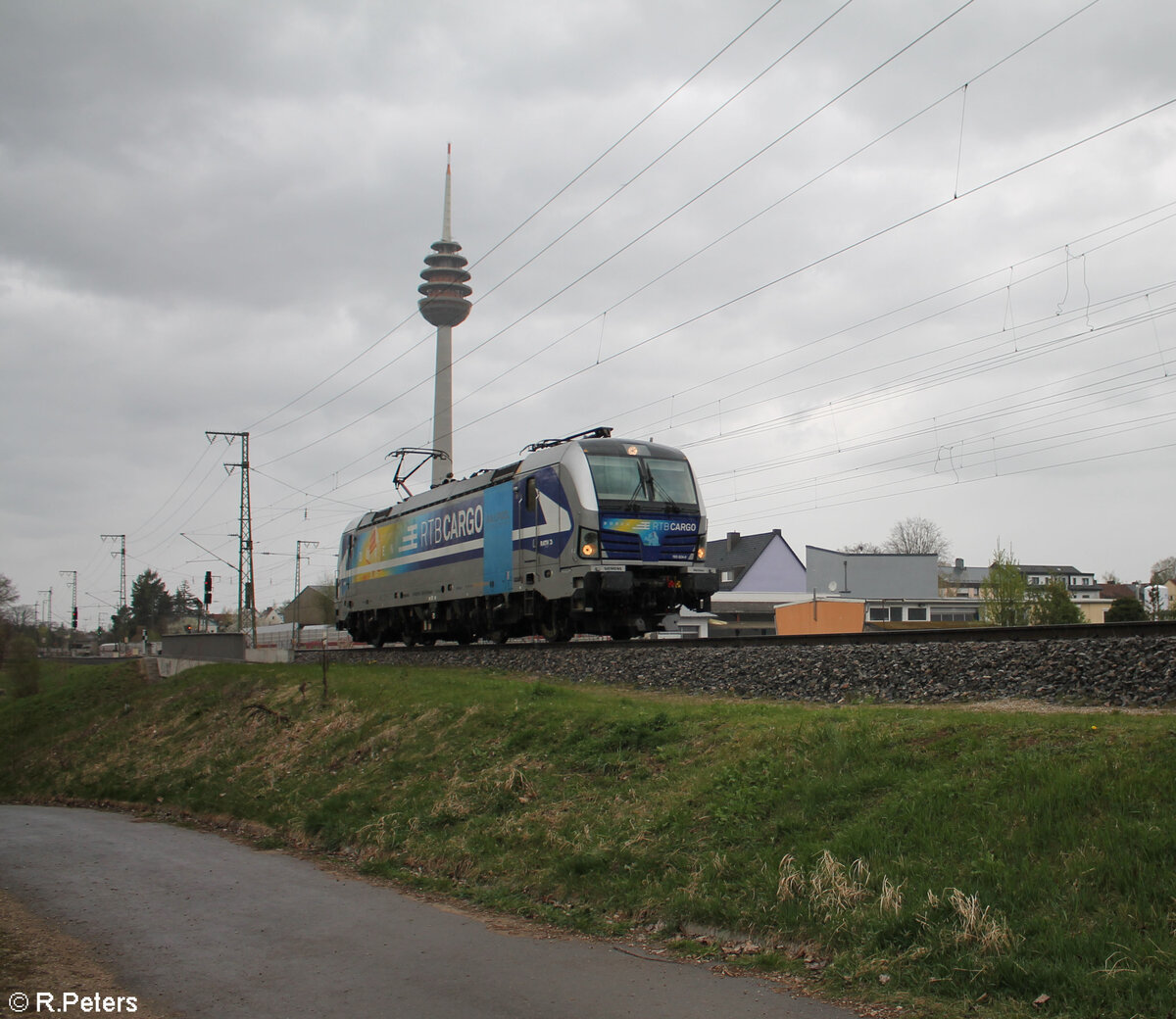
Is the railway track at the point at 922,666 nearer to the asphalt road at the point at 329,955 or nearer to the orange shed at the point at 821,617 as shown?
the asphalt road at the point at 329,955

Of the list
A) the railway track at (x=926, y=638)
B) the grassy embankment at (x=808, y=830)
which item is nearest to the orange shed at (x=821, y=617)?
the railway track at (x=926, y=638)

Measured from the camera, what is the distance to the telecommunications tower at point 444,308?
10494 cm

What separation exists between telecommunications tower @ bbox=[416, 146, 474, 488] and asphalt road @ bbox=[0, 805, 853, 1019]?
8724 cm

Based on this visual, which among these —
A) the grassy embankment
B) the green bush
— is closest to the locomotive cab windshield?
the grassy embankment

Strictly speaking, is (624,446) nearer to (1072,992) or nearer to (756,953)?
(756,953)

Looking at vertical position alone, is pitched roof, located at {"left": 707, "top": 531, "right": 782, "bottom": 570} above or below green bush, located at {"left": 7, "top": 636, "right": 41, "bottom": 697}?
above

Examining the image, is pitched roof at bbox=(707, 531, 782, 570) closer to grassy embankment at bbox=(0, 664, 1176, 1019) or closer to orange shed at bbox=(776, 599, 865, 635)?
orange shed at bbox=(776, 599, 865, 635)

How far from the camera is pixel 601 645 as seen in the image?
1833cm

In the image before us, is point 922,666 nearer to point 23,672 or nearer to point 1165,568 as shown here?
point 23,672

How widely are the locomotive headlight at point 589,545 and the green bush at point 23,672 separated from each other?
3160 centimetres

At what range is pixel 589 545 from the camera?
62.3ft

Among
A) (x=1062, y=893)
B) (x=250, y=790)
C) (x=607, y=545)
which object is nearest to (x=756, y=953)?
(x=1062, y=893)

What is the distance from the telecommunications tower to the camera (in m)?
105

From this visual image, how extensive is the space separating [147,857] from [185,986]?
20.8 ft
